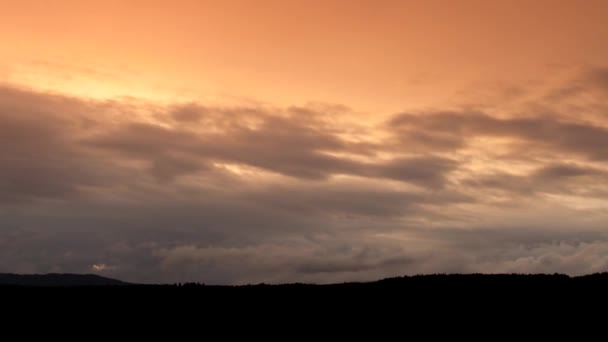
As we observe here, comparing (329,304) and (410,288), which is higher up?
(410,288)

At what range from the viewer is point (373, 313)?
57625 mm

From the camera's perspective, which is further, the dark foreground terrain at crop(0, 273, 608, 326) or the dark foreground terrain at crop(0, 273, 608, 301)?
the dark foreground terrain at crop(0, 273, 608, 301)

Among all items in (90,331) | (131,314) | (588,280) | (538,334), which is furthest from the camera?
(588,280)

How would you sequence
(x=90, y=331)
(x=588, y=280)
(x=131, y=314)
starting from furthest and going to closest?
(x=588, y=280), (x=131, y=314), (x=90, y=331)

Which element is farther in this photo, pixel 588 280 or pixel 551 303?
pixel 588 280

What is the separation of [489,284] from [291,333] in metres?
19.8

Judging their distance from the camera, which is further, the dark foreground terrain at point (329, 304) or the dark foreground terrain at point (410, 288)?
the dark foreground terrain at point (410, 288)

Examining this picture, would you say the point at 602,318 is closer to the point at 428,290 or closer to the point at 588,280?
the point at 588,280

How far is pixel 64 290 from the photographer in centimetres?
6506

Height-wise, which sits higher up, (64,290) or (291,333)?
(64,290)

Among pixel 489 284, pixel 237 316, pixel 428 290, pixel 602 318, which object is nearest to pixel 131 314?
pixel 237 316

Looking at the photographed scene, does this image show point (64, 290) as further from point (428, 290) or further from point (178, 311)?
point (428, 290)

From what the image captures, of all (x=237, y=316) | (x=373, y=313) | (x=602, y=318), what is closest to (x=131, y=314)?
(x=237, y=316)

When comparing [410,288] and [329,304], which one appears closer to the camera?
[329,304]
